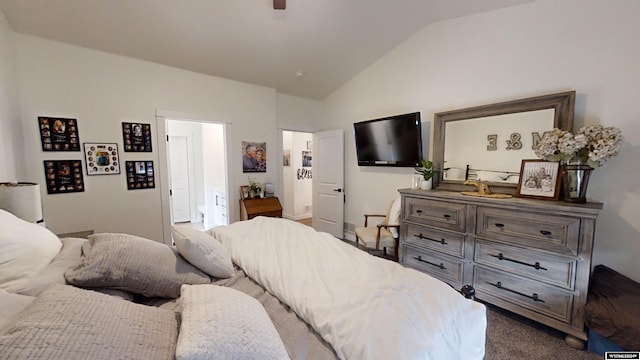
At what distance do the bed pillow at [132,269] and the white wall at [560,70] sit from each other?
119 inches

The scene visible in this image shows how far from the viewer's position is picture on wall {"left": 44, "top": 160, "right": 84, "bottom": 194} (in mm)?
2654

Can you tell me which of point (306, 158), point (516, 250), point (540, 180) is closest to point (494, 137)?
point (540, 180)

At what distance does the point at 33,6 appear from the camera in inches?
86.7

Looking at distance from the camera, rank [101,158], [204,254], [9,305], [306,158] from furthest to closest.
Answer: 1. [306,158]
2. [101,158]
3. [204,254]
4. [9,305]

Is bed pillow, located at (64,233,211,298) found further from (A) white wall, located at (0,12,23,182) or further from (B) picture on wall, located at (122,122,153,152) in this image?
(B) picture on wall, located at (122,122,153,152)

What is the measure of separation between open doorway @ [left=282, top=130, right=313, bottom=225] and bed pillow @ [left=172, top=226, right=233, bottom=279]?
14.2 feet

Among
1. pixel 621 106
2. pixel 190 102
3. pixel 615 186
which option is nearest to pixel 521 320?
pixel 615 186

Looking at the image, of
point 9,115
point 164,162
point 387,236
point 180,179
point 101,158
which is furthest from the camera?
point 180,179

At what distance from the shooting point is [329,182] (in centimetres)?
457

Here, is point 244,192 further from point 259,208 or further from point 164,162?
point 164,162

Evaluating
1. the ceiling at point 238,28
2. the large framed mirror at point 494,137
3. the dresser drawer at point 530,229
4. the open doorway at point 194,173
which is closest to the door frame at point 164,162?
the ceiling at point 238,28

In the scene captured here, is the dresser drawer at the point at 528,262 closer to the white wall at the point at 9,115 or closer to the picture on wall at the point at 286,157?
the white wall at the point at 9,115

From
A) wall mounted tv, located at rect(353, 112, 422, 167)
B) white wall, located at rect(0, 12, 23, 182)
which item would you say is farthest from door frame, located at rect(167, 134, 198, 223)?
wall mounted tv, located at rect(353, 112, 422, 167)

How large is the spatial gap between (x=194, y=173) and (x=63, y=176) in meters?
2.94
